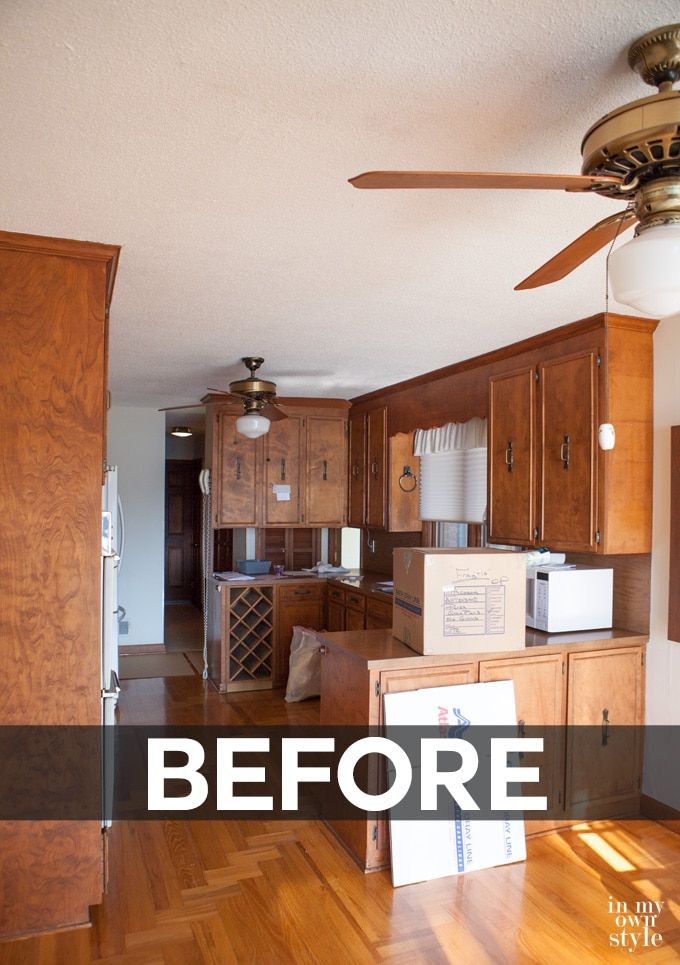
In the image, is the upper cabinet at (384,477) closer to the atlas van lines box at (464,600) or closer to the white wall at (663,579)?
the white wall at (663,579)

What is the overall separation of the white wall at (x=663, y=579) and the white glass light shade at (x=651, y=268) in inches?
→ 85.0

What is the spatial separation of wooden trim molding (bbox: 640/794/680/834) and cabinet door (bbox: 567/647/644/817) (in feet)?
0.15

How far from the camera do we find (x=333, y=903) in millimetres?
2680

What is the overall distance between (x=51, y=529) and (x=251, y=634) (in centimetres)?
339

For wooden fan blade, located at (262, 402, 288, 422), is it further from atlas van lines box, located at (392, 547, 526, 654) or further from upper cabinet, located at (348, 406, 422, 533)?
atlas van lines box, located at (392, 547, 526, 654)

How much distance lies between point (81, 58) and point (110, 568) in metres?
1.95

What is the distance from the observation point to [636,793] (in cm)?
347

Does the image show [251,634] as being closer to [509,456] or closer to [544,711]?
[509,456]

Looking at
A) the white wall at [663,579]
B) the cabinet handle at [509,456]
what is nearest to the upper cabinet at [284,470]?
the cabinet handle at [509,456]

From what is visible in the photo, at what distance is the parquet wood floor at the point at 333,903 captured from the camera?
7.80 ft

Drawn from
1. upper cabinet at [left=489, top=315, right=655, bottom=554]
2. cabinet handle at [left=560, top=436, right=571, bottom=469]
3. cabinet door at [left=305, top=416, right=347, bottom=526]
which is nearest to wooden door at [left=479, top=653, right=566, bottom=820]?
upper cabinet at [left=489, top=315, right=655, bottom=554]

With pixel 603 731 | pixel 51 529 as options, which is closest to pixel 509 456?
pixel 603 731

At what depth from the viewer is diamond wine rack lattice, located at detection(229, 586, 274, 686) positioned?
560 cm

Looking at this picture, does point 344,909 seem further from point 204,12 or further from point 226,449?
point 226,449
